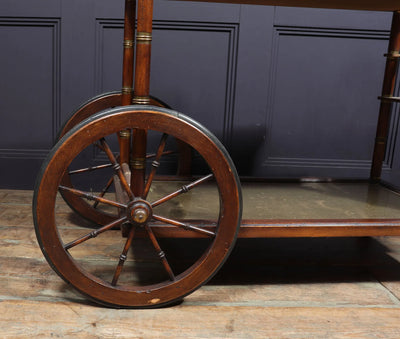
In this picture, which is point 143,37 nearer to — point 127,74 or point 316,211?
point 127,74

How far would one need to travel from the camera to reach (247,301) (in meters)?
1.46

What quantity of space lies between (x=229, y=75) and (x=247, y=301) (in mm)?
1326

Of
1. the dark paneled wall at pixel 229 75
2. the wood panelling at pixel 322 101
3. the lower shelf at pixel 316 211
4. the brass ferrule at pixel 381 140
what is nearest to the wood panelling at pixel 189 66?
the dark paneled wall at pixel 229 75

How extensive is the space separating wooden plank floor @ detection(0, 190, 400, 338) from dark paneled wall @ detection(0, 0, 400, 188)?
739 mm

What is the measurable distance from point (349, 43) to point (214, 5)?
0.73 m

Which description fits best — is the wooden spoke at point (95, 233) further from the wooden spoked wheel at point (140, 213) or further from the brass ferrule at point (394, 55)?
the brass ferrule at point (394, 55)

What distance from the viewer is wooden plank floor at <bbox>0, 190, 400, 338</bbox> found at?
129cm

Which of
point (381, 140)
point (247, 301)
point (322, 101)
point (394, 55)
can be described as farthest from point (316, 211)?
point (322, 101)

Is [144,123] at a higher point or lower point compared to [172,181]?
higher

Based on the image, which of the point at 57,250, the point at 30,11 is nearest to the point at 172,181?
the point at 57,250

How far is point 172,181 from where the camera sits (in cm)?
198

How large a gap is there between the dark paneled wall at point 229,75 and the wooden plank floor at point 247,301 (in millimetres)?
739

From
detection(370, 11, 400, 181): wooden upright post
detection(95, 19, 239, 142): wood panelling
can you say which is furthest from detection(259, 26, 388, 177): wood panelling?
detection(370, 11, 400, 181): wooden upright post

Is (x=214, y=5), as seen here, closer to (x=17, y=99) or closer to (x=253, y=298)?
(x=17, y=99)
